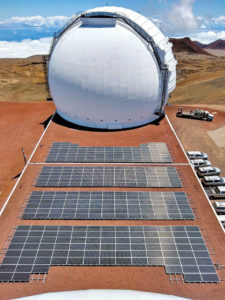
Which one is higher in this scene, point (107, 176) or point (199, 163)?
point (199, 163)

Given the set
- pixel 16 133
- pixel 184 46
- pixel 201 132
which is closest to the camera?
pixel 16 133

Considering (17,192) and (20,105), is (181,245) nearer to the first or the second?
(17,192)

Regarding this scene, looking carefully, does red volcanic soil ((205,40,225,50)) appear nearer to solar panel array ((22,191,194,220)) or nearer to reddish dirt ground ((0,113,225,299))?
reddish dirt ground ((0,113,225,299))

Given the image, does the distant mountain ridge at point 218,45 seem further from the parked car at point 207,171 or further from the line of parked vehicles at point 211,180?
the parked car at point 207,171

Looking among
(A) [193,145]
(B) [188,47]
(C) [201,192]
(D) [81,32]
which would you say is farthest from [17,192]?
(B) [188,47]

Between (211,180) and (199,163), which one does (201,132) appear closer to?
(199,163)

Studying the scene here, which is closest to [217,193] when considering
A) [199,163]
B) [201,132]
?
[199,163]
